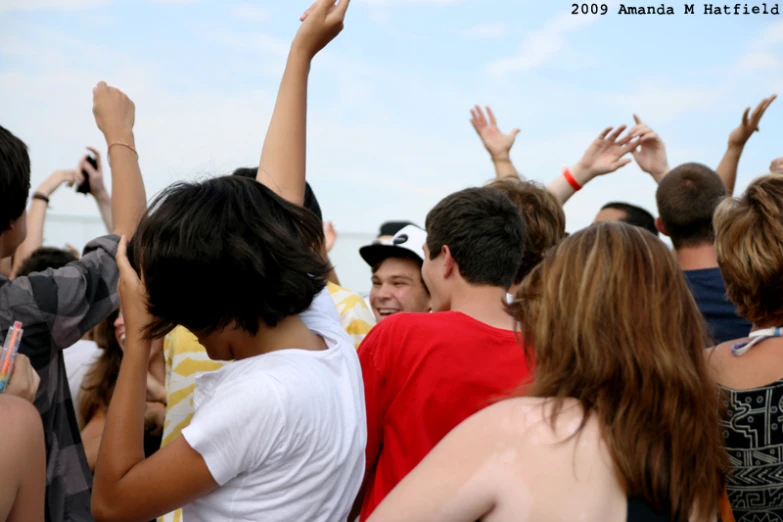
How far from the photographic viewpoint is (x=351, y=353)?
5.67 feet

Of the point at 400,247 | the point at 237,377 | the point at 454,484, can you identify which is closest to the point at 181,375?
the point at 237,377

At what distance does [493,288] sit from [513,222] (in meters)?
0.24

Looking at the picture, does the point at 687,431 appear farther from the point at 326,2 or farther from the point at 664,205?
the point at 664,205

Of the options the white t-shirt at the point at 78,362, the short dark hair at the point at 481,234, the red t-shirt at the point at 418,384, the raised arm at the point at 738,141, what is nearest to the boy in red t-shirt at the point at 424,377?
the red t-shirt at the point at 418,384

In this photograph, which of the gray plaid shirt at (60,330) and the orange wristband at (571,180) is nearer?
the gray plaid shirt at (60,330)

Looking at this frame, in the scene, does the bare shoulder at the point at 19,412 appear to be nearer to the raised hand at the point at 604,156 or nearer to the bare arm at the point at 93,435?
the bare arm at the point at 93,435

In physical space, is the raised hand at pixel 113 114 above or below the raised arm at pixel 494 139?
above

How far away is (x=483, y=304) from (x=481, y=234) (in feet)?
0.71

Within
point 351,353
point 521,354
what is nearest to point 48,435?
point 351,353

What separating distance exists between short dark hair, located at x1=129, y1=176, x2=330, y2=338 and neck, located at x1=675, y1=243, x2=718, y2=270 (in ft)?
7.81

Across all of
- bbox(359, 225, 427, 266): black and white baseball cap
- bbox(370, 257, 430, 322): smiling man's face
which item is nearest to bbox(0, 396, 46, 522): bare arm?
bbox(359, 225, 427, 266): black and white baseball cap

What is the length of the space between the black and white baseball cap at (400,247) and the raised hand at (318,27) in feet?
5.23

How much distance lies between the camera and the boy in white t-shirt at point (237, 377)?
1.47 metres

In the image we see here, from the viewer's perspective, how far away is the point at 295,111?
2.10 m
